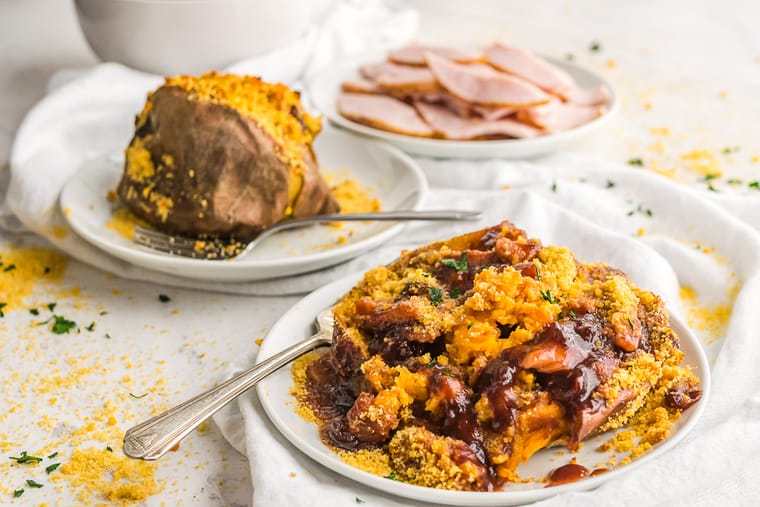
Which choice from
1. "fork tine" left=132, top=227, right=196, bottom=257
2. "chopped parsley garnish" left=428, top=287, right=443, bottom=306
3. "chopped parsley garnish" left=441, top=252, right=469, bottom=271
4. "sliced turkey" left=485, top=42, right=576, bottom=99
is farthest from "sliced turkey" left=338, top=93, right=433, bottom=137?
"chopped parsley garnish" left=428, top=287, right=443, bottom=306

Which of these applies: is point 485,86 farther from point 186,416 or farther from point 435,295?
point 186,416

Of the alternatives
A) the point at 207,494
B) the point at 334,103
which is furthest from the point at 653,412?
the point at 334,103

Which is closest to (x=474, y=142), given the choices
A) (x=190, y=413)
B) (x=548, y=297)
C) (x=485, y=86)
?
(x=485, y=86)

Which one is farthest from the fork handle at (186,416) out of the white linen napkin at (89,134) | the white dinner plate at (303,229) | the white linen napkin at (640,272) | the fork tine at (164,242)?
the fork tine at (164,242)

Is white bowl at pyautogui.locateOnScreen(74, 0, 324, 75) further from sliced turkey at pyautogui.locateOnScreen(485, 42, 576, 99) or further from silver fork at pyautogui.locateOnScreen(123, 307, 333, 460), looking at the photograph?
silver fork at pyautogui.locateOnScreen(123, 307, 333, 460)

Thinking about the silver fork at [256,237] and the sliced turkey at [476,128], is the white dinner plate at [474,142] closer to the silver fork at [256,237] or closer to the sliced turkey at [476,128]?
the sliced turkey at [476,128]
